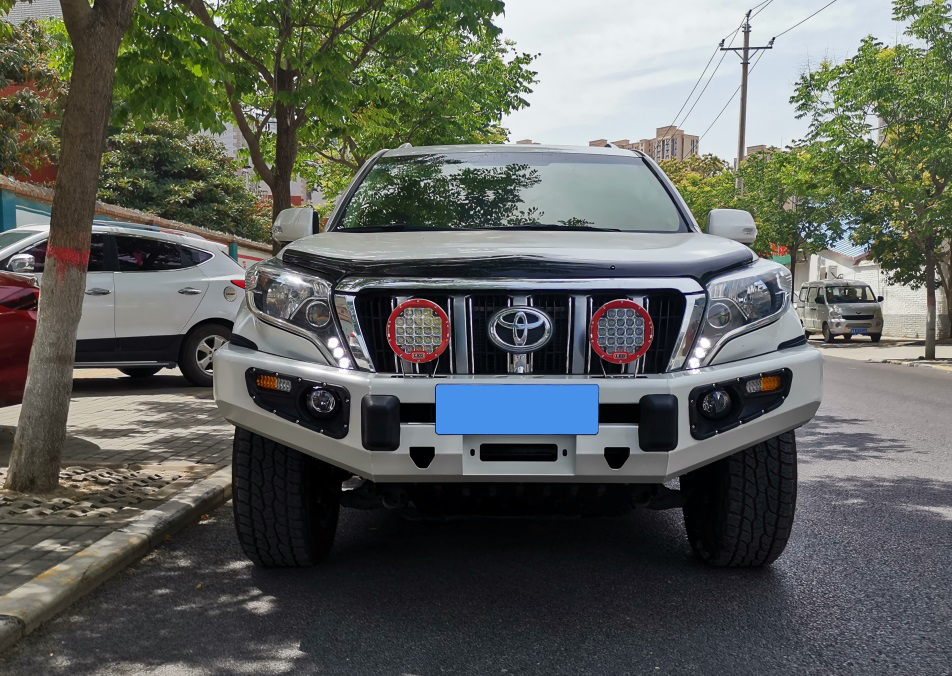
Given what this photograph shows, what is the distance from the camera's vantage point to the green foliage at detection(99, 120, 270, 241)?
36.1m

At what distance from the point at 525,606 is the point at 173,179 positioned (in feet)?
119

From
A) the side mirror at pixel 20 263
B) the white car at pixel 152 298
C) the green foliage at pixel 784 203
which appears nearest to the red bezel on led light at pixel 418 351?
the side mirror at pixel 20 263

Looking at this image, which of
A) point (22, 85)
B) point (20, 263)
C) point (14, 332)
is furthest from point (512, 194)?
point (22, 85)

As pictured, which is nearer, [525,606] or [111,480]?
[525,606]

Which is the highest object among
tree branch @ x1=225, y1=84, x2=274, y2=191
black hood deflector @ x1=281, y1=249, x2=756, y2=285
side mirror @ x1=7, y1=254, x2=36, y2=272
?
tree branch @ x1=225, y1=84, x2=274, y2=191

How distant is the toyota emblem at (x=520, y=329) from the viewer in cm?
336

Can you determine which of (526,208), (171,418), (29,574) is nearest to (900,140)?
(171,418)

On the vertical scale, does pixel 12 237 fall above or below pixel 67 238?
above

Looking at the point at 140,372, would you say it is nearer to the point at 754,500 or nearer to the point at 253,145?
the point at 253,145

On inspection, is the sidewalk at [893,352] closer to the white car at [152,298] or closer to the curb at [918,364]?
the curb at [918,364]

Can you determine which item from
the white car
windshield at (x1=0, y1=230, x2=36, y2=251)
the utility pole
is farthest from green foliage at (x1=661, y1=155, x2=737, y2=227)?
windshield at (x1=0, y1=230, x2=36, y2=251)

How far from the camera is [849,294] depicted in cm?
3017

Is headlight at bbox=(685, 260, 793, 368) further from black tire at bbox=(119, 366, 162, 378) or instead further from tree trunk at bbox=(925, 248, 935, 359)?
tree trunk at bbox=(925, 248, 935, 359)

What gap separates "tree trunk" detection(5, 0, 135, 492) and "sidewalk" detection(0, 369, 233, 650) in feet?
0.95
